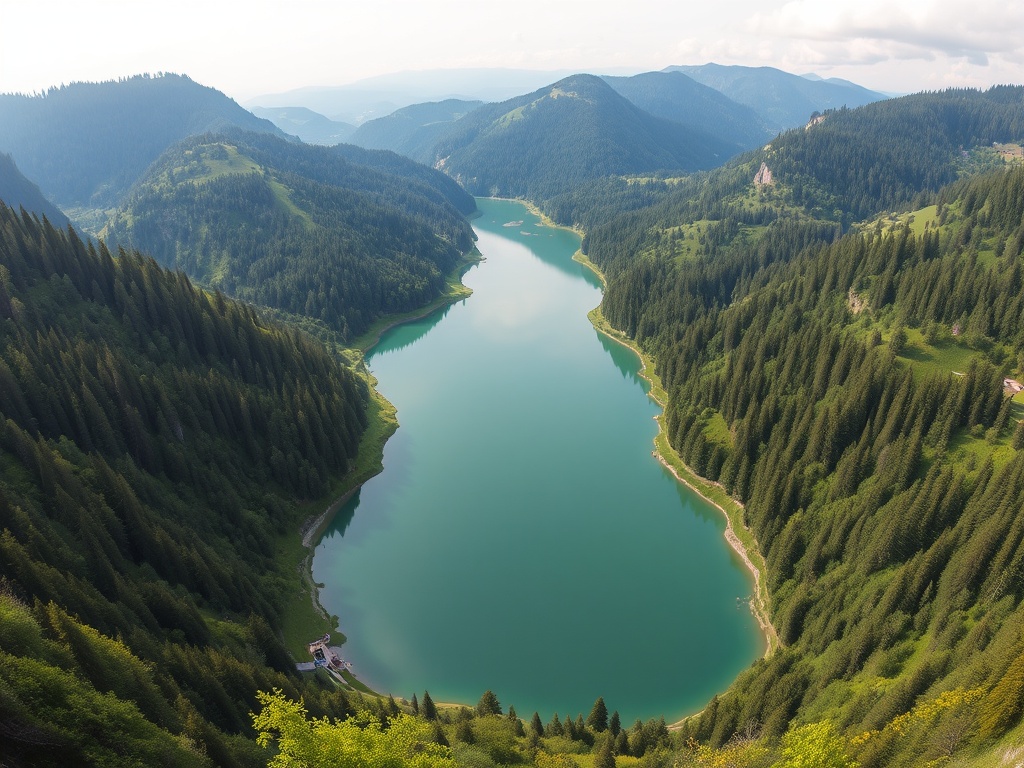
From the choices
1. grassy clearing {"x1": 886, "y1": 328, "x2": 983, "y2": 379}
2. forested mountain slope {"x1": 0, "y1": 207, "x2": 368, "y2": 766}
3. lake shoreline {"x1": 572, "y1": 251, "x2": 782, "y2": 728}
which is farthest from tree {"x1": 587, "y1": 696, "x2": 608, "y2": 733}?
grassy clearing {"x1": 886, "y1": 328, "x2": 983, "y2": 379}

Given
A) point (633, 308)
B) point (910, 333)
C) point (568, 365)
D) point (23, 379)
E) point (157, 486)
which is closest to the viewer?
point (23, 379)

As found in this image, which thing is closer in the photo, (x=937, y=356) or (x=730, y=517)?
(x=730, y=517)

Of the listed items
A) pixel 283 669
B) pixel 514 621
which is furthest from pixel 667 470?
pixel 283 669

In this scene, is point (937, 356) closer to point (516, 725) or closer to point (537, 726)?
point (537, 726)

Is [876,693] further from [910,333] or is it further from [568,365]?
[568,365]

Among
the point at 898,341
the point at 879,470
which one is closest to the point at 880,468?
the point at 879,470

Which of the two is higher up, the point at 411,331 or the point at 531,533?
the point at 531,533
